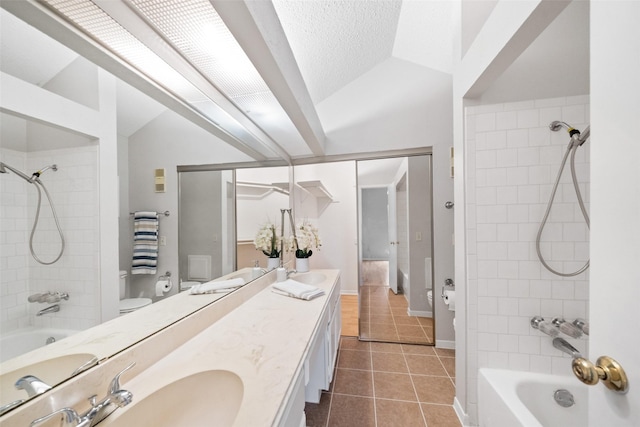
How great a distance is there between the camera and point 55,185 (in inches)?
24.0

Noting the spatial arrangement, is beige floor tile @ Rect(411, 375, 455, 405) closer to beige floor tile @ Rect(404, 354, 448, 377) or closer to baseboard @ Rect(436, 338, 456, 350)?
beige floor tile @ Rect(404, 354, 448, 377)

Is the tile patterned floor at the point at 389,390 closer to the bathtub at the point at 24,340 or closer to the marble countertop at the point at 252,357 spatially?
the marble countertop at the point at 252,357

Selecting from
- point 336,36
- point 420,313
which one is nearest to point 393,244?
point 420,313

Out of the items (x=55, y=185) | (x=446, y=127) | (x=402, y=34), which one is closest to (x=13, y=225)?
(x=55, y=185)

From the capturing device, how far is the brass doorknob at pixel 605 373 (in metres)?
0.53

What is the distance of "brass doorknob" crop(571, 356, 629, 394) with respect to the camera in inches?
20.8

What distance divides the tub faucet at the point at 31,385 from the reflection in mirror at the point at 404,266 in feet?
8.37

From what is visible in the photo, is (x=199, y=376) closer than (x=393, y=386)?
Yes

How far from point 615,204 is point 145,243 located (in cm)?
144

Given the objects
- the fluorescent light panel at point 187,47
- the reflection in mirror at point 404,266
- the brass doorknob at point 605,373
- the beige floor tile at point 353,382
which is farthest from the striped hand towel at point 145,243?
the reflection in mirror at point 404,266

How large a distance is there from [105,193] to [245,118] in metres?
1.10

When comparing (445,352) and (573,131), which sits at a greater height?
(573,131)

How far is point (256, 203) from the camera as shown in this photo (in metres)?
2.00

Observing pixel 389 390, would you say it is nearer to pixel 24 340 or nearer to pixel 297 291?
pixel 297 291
